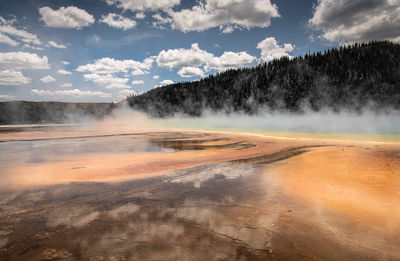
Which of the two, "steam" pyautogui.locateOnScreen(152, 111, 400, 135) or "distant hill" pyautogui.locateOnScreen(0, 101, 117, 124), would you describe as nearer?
"steam" pyautogui.locateOnScreen(152, 111, 400, 135)

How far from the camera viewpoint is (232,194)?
4559 millimetres

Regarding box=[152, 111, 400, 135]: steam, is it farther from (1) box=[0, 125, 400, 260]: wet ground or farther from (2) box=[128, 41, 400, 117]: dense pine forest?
(1) box=[0, 125, 400, 260]: wet ground

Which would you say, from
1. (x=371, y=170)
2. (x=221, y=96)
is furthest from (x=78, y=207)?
(x=221, y=96)

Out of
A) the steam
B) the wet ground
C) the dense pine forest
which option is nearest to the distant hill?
the dense pine forest

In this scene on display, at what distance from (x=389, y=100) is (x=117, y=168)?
2054 inches

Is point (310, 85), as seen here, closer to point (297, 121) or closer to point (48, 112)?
point (297, 121)

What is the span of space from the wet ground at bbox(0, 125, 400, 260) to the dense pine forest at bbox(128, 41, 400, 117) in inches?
1855

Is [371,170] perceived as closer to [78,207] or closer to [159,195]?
[159,195]

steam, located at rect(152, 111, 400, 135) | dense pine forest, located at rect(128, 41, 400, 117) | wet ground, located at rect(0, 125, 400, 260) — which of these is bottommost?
wet ground, located at rect(0, 125, 400, 260)

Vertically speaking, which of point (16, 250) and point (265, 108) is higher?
point (265, 108)

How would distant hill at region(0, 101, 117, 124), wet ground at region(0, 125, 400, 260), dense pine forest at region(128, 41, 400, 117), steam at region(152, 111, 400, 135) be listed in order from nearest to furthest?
wet ground at region(0, 125, 400, 260) → steam at region(152, 111, 400, 135) → dense pine forest at region(128, 41, 400, 117) → distant hill at region(0, 101, 117, 124)

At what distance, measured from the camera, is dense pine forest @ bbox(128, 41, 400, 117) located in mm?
44250

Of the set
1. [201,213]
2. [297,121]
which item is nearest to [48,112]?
[297,121]

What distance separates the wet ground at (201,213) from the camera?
261 centimetres
